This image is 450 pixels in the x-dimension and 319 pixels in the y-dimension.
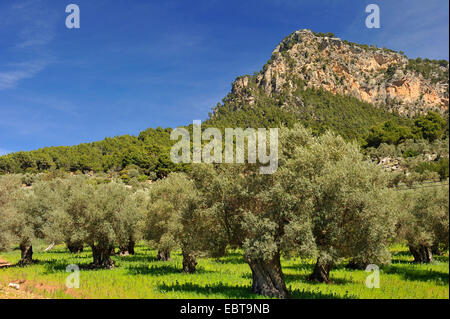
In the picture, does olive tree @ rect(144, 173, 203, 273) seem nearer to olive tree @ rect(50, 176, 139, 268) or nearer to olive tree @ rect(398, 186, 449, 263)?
olive tree @ rect(50, 176, 139, 268)

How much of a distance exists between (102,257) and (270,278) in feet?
62.7

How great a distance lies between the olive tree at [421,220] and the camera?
20.8m

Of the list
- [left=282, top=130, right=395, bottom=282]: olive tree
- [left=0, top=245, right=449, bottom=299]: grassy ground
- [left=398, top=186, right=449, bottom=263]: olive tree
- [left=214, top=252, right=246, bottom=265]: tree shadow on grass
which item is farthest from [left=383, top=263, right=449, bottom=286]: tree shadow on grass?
[left=214, top=252, right=246, bottom=265]: tree shadow on grass

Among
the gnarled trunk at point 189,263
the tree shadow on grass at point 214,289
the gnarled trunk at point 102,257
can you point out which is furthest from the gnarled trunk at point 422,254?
the gnarled trunk at point 102,257

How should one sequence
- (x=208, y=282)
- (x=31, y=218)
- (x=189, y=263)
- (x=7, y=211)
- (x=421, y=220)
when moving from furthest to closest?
1. (x=31, y=218)
2. (x=7, y=211)
3. (x=189, y=263)
4. (x=421, y=220)
5. (x=208, y=282)

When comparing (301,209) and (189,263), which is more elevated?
(301,209)

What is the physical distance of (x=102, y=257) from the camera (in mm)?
28734

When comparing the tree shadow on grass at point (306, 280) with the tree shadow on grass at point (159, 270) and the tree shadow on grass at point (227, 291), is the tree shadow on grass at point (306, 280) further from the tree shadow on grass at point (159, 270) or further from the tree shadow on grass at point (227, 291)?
the tree shadow on grass at point (159, 270)

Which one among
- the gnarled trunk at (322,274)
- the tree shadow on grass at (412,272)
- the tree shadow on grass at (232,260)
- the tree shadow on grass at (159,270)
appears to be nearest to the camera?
the tree shadow on grass at (412,272)

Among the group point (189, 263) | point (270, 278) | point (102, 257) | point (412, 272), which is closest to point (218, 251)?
point (270, 278)

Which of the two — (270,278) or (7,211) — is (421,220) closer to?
(270,278)

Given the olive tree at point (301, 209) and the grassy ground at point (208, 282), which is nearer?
the olive tree at point (301, 209)

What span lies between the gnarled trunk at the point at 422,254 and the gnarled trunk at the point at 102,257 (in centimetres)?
2611

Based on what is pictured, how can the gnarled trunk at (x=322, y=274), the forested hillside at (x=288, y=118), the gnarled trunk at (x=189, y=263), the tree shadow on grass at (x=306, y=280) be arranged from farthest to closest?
1. the forested hillside at (x=288, y=118)
2. the gnarled trunk at (x=189, y=263)
3. the gnarled trunk at (x=322, y=274)
4. the tree shadow on grass at (x=306, y=280)
